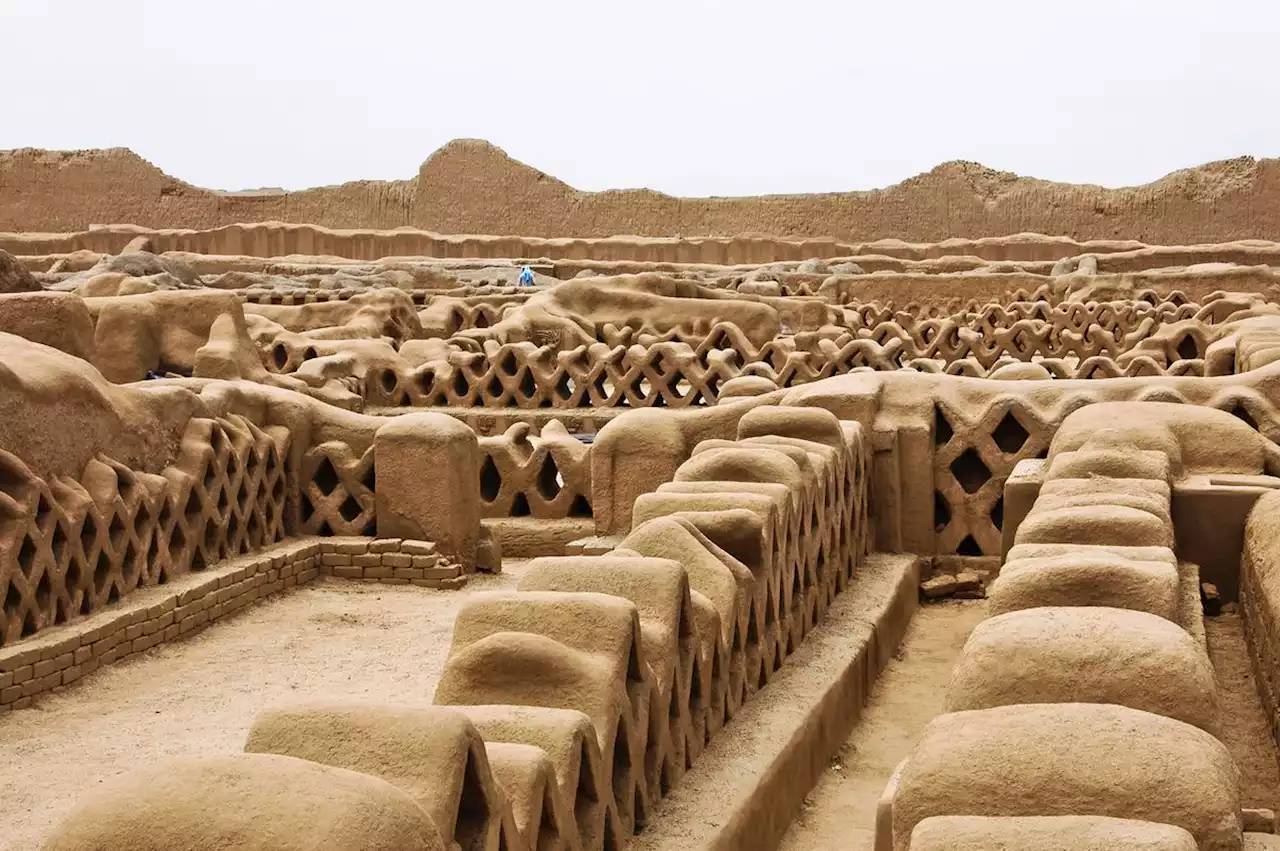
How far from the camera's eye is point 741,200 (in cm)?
3256

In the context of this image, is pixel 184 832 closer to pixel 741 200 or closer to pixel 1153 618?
pixel 1153 618

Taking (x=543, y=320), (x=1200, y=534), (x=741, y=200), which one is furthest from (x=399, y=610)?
(x=741, y=200)

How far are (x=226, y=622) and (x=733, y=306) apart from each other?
347 inches

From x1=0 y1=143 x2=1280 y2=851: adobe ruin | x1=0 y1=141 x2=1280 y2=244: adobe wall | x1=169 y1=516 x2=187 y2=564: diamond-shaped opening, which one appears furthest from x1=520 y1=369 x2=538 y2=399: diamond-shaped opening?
x1=0 y1=141 x2=1280 y2=244: adobe wall

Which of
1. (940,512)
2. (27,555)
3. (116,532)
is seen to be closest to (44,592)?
(27,555)

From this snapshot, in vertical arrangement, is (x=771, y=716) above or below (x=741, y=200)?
below

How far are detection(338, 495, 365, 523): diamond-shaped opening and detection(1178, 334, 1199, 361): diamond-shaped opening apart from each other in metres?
6.92

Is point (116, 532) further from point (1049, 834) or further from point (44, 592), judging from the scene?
point (1049, 834)

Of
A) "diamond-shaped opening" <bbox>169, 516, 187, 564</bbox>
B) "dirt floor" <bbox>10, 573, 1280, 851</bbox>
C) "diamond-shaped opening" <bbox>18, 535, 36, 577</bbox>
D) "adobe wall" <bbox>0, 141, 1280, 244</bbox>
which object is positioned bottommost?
"dirt floor" <bbox>10, 573, 1280, 851</bbox>

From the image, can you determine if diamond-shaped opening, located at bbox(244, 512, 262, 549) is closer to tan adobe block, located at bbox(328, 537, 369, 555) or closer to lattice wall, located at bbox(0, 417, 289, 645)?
lattice wall, located at bbox(0, 417, 289, 645)

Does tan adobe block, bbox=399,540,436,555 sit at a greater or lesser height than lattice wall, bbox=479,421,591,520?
lesser

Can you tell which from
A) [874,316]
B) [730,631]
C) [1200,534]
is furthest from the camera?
[874,316]

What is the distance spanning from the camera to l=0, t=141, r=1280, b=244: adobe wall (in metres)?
29.5

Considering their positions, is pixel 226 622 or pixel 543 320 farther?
pixel 543 320
